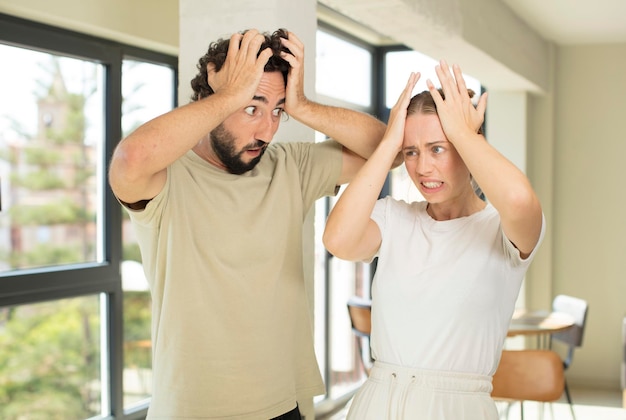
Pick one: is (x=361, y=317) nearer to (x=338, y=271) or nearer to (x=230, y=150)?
(x=338, y=271)

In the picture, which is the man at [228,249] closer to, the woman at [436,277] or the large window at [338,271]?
the woman at [436,277]

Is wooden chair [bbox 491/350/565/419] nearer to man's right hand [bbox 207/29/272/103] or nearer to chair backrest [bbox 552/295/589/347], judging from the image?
chair backrest [bbox 552/295/589/347]

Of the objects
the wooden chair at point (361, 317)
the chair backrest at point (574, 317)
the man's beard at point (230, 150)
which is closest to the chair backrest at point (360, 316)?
the wooden chair at point (361, 317)

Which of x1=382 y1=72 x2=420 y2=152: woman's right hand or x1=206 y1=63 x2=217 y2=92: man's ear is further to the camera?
x1=206 y1=63 x2=217 y2=92: man's ear

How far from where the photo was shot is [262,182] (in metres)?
2.05

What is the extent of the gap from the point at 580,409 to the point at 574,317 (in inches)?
36.5

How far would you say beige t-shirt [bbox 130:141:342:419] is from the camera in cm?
192

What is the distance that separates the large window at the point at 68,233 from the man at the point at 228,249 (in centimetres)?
186

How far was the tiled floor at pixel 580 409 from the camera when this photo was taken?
600cm

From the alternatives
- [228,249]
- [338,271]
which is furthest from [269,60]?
[338,271]

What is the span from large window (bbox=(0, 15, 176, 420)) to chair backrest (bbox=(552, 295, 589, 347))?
3.07m

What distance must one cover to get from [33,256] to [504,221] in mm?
2643

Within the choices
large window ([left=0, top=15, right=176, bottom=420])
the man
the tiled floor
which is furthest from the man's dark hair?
the tiled floor

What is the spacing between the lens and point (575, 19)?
605 centimetres
